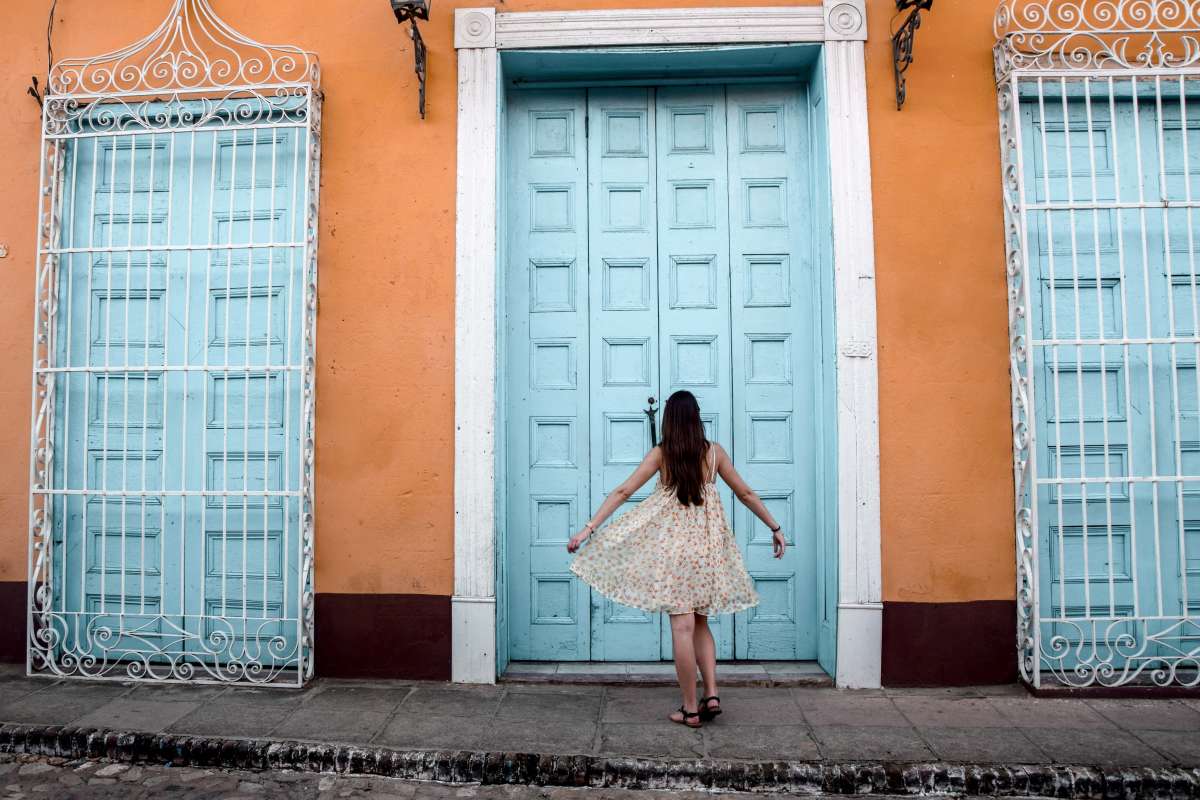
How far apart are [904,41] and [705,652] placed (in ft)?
10.5

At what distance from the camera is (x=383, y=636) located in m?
4.45

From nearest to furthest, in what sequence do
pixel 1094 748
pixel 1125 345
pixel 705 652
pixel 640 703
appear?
pixel 1094 748 < pixel 705 652 < pixel 640 703 < pixel 1125 345

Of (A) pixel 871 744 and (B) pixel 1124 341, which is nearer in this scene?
(A) pixel 871 744

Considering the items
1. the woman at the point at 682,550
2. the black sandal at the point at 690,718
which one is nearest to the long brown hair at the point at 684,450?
the woman at the point at 682,550

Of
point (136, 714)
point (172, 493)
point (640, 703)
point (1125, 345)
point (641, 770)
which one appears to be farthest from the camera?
point (172, 493)

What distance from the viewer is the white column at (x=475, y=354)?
4.40 metres

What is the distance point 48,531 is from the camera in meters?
4.64

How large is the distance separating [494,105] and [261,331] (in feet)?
5.89

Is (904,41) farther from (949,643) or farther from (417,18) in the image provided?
(949,643)

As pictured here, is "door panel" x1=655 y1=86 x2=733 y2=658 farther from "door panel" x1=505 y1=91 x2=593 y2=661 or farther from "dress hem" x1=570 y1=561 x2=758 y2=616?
"dress hem" x1=570 y1=561 x2=758 y2=616

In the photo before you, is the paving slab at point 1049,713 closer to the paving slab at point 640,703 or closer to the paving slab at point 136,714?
the paving slab at point 640,703

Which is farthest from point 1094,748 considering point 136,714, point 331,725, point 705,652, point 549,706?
point 136,714

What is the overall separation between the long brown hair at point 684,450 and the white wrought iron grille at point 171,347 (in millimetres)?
1993

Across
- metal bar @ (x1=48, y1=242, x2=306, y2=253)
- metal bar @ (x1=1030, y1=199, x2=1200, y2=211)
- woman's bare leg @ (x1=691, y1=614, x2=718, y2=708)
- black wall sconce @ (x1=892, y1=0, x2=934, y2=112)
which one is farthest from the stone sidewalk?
black wall sconce @ (x1=892, y1=0, x2=934, y2=112)
